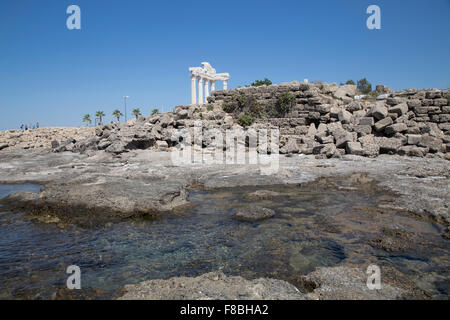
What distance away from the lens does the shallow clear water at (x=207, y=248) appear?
341 centimetres

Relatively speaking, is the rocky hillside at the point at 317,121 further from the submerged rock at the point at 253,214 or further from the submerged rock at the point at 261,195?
the submerged rock at the point at 253,214

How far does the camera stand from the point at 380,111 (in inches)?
564

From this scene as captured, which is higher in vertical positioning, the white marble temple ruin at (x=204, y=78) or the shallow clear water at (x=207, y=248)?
the white marble temple ruin at (x=204, y=78)

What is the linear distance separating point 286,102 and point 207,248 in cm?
1473

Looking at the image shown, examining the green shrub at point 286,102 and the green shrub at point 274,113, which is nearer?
the green shrub at point 286,102

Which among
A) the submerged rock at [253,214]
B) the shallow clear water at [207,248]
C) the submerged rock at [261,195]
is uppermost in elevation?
the submerged rock at [261,195]

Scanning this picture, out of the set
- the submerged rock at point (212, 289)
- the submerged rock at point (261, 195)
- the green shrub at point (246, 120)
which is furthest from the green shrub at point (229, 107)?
the submerged rock at point (212, 289)

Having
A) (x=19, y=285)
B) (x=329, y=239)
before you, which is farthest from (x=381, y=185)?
(x=19, y=285)

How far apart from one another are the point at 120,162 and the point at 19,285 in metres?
9.56

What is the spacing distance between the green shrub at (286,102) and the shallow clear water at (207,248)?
479 inches

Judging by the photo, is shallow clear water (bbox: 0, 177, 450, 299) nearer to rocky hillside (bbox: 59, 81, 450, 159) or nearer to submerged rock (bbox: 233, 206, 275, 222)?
submerged rock (bbox: 233, 206, 275, 222)

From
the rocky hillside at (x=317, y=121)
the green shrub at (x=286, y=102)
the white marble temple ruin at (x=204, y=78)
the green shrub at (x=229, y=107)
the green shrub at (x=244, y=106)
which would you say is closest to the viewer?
the rocky hillside at (x=317, y=121)

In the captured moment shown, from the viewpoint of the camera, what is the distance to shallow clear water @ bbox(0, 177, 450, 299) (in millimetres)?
3412
